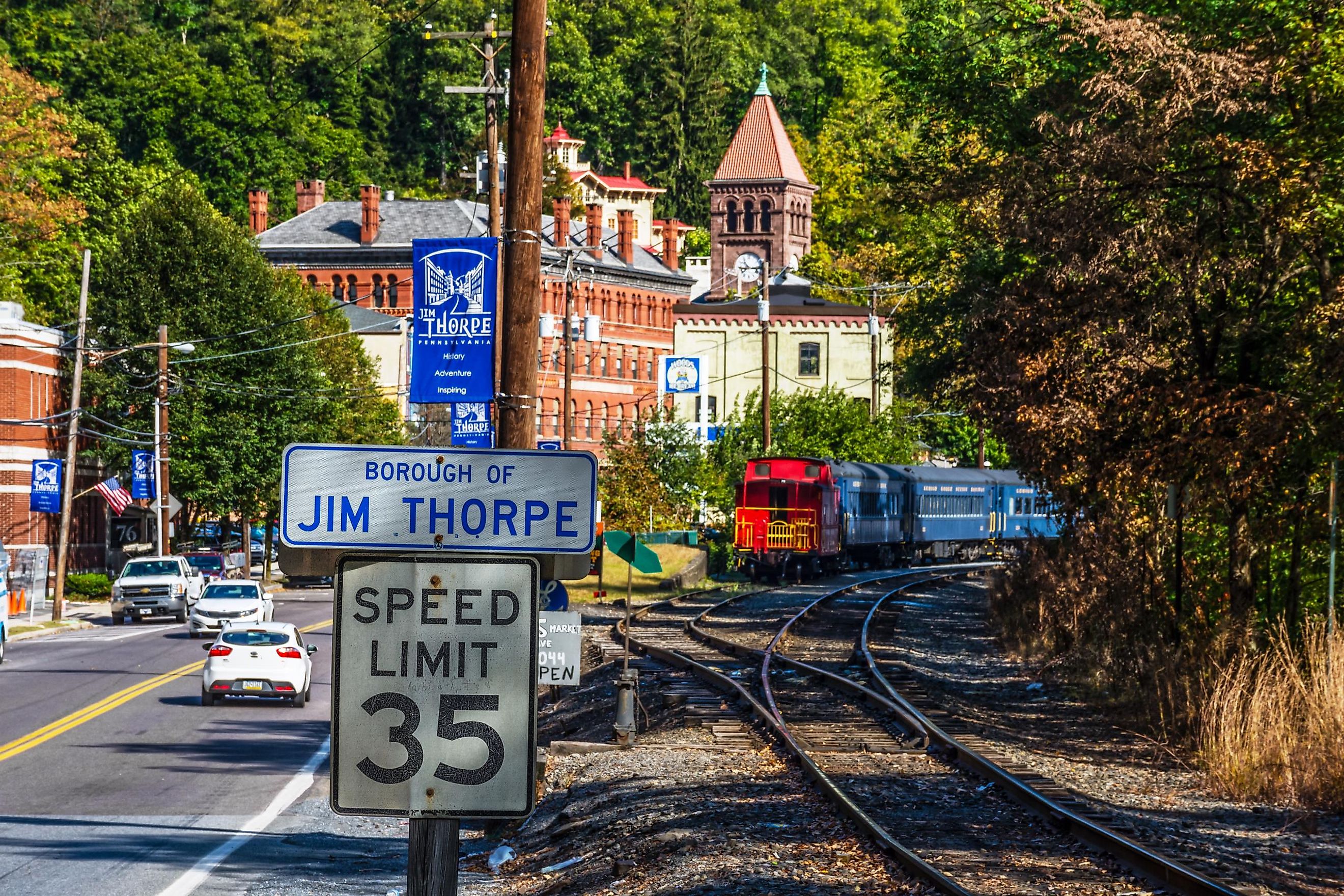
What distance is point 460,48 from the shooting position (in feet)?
444

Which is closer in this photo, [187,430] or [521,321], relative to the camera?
[521,321]

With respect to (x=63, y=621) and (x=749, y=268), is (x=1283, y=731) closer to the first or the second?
(x=63, y=621)

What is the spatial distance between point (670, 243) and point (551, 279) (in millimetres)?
14744

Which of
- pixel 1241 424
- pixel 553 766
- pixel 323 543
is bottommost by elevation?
pixel 553 766

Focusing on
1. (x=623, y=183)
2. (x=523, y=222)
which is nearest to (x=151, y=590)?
(x=523, y=222)

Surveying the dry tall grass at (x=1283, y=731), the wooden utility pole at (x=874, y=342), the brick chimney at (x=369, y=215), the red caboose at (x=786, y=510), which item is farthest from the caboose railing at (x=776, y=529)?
the brick chimney at (x=369, y=215)

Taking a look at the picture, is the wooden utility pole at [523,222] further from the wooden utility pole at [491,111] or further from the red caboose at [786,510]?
the red caboose at [786,510]

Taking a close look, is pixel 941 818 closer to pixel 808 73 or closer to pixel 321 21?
pixel 321 21

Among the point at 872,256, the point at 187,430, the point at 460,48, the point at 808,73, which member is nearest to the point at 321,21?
the point at 460,48

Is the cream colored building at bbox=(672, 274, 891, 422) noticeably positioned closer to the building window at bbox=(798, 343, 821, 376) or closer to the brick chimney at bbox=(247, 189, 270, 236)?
the building window at bbox=(798, 343, 821, 376)

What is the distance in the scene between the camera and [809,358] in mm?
102938

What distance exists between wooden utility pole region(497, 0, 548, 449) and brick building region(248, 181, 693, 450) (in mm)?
79222

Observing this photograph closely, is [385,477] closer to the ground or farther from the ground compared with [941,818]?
farther from the ground

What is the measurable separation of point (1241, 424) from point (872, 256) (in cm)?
8878
